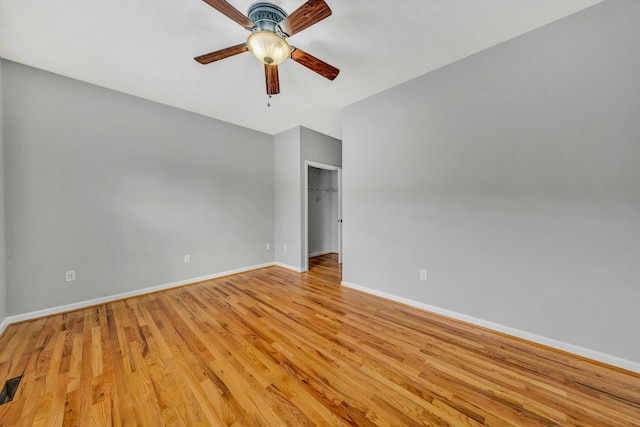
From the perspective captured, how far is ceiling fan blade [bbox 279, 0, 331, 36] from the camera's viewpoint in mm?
1366

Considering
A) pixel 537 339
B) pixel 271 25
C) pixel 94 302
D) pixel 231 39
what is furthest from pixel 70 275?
pixel 537 339

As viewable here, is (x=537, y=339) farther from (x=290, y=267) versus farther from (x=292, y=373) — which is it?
(x=290, y=267)

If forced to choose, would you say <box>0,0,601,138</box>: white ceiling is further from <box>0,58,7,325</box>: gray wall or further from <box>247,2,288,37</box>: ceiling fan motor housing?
<box>0,58,7,325</box>: gray wall

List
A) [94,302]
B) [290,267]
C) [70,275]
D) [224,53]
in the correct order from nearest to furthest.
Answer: [224,53] < [70,275] < [94,302] < [290,267]

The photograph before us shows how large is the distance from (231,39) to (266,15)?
0.50 m

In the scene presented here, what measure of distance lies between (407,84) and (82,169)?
3858 millimetres

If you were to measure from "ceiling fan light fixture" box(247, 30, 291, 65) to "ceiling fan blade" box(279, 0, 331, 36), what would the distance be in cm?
9

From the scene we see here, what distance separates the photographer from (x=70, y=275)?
2.47m

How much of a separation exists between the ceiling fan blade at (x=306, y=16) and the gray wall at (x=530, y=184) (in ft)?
5.05

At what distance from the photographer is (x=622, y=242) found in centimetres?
158

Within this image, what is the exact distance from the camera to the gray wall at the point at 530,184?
1.58m

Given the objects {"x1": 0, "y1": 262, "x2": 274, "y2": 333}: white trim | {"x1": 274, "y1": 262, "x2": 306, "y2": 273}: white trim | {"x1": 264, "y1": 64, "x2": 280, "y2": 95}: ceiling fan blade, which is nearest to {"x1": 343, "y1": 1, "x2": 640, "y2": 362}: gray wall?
{"x1": 264, "y1": 64, "x2": 280, "y2": 95}: ceiling fan blade

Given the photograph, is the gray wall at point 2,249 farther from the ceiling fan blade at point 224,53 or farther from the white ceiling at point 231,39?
the ceiling fan blade at point 224,53

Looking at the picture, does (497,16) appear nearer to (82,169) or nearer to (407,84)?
(407,84)
